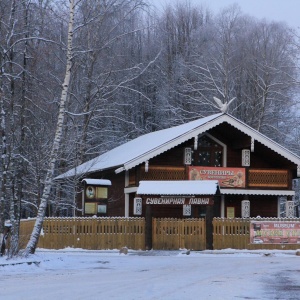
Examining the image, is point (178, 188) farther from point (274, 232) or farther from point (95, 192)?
point (274, 232)

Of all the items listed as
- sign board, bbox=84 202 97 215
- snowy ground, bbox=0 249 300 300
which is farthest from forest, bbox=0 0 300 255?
snowy ground, bbox=0 249 300 300

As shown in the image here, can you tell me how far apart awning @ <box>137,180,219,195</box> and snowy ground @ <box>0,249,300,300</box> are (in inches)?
246

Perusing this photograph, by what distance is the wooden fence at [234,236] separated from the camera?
31.1 meters

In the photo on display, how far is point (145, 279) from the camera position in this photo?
17.0 m

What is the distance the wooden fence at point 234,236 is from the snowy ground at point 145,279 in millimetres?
6024

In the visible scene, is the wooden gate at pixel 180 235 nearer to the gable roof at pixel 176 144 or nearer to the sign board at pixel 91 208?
the sign board at pixel 91 208

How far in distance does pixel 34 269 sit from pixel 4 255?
2.56 metres

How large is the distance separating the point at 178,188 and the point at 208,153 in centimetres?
745

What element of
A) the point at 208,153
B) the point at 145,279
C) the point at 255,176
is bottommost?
the point at 145,279

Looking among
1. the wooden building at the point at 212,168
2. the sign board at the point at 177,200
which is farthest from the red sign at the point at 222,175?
the sign board at the point at 177,200

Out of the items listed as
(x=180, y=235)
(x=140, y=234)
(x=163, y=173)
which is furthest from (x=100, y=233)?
(x=163, y=173)

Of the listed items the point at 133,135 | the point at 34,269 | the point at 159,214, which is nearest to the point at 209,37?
the point at 133,135

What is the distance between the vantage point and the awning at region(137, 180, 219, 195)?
31319 millimetres

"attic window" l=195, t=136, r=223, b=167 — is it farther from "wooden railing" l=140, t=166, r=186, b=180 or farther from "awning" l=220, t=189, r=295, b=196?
"awning" l=220, t=189, r=295, b=196
